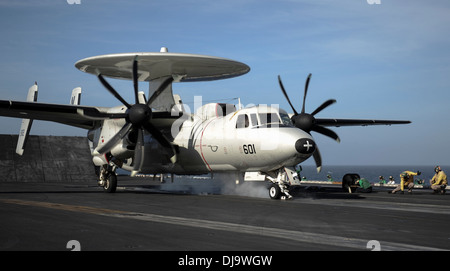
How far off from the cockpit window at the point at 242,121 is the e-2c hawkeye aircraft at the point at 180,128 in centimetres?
5

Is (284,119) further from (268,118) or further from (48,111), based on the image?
(48,111)

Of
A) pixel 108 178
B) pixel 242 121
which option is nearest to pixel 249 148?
pixel 242 121

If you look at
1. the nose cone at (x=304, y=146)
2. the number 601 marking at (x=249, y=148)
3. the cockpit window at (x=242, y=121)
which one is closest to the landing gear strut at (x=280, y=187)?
the number 601 marking at (x=249, y=148)

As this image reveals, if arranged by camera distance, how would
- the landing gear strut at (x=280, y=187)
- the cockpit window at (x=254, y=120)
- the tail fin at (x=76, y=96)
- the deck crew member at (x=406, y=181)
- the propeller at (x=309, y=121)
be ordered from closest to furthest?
the landing gear strut at (x=280, y=187)
the cockpit window at (x=254, y=120)
the propeller at (x=309, y=121)
the deck crew member at (x=406, y=181)
the tail fin at (x=76, y=96)

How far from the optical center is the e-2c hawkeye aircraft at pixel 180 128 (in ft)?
65.8

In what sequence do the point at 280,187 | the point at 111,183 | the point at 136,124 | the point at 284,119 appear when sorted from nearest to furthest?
the point at 280,187
the point at 284,119
the point at 136,124
the point at 111,183

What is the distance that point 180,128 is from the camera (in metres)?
24.9

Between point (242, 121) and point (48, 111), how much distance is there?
32.9 ft

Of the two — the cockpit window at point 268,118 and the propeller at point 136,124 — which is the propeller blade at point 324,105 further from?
the propeller at point 136,124

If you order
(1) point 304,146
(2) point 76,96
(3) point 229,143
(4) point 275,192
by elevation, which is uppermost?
(2) point 76,96

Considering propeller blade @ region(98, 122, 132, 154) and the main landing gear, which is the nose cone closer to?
the main landing gear

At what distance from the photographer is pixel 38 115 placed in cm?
2506

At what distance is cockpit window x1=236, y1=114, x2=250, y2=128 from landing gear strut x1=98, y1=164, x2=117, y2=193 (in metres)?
8.36

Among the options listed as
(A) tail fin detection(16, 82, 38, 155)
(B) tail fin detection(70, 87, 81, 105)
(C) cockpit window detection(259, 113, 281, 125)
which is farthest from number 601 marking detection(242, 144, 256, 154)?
(B) tail fin detection(70, 87, 81, 105)
